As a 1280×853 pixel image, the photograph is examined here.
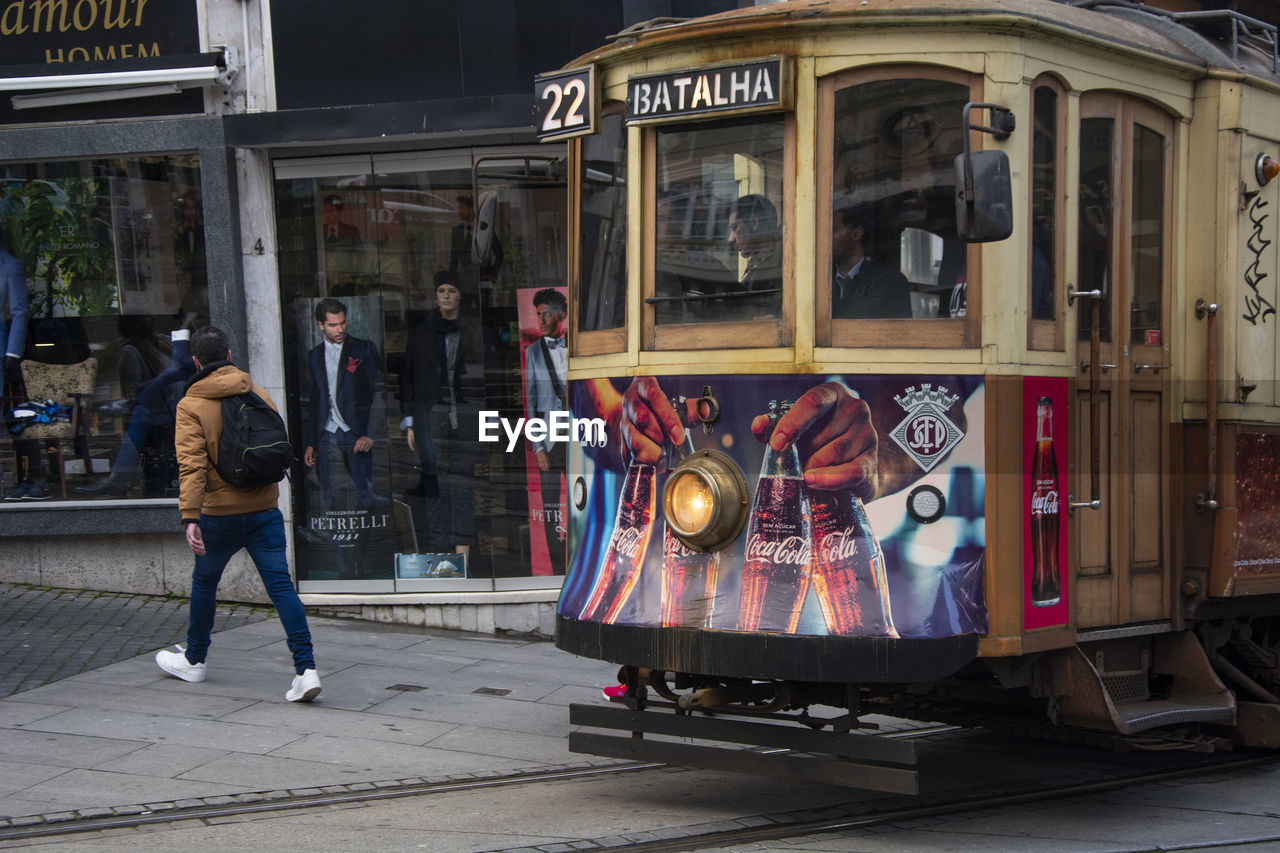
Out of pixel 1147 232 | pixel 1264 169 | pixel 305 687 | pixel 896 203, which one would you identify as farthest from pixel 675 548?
pixel 1264 169

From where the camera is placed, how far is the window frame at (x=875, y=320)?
5.42 m

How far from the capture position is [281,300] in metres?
10.4

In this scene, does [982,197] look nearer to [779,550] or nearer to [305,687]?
[779,550]

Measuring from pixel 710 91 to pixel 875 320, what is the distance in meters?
1.11

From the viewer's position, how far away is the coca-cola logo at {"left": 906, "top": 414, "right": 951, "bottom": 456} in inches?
209

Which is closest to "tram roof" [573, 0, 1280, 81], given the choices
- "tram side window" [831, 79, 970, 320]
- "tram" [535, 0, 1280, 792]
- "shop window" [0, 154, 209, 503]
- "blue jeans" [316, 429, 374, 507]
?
"tram" [535, 0, 1280, 792]

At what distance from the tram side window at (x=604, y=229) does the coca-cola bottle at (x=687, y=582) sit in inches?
32.4

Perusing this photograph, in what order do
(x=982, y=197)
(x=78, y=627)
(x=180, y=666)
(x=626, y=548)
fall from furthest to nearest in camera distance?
(x=78, y=627) < (x=180, y=666) < (x=626, y=548) < (x=982, y=197)

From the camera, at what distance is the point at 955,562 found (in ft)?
17.4

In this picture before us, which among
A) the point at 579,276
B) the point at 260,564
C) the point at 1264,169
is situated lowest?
the point at 260,564

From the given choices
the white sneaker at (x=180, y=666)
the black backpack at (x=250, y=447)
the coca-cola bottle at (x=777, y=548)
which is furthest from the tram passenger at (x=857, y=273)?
the white sneaker at (x=180, y=666)

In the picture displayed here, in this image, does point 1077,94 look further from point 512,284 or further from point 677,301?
point 512,284

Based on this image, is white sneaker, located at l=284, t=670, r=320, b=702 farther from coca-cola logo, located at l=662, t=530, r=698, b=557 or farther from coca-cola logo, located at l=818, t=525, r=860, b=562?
coca-cola logo, located at l=818, t=525, r=860, b=562
